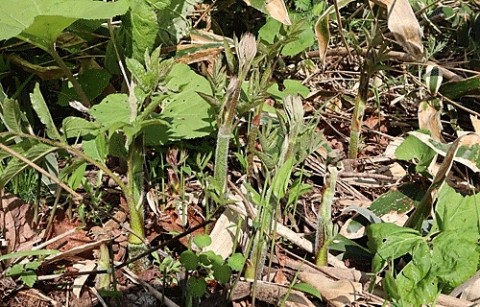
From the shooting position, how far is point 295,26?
1.70 m

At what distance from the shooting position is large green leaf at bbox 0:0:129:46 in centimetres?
141

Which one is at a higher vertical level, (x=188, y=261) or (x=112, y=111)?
(x=112, y=111)

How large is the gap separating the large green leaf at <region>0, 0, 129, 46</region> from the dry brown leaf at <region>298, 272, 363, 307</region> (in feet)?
2.35

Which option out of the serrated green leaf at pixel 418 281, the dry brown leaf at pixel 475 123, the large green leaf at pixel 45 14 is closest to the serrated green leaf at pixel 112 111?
the large green leaf at pixel 45 14

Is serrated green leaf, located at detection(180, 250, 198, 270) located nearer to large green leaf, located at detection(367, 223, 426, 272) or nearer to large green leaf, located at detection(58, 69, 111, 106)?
large green leaf, located at detection(367, 223, 426, 272)

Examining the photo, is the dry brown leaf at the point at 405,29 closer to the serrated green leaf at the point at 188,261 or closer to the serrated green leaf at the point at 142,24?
the serrated green leaf at the point at 142,24

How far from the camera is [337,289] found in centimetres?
140

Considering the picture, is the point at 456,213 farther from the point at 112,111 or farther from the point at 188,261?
the point at 112,111

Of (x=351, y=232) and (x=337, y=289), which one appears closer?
(x=337, y=289)

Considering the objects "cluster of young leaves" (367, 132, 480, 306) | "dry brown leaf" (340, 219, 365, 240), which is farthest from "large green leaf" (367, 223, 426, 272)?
"dry brown leaf" (340, 219, 365, 240)

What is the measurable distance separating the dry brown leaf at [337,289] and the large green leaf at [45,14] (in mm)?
717

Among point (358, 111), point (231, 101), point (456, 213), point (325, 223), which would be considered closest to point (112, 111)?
point (231, 101)

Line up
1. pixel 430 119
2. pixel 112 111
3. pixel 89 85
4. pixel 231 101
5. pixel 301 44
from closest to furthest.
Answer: pixel 231 101, pixel 112 111, pixel 89 85, pixel 430 119, pixel 301 44

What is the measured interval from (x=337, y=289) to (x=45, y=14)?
2.78 ft
